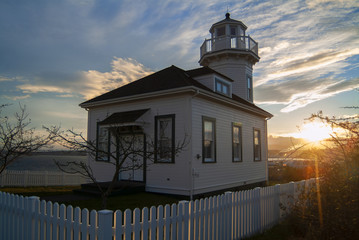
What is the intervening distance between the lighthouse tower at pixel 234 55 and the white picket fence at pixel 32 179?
40.1 ft

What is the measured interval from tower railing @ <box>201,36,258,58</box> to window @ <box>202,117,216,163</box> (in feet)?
29.2

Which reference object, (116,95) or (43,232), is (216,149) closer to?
(116,95)

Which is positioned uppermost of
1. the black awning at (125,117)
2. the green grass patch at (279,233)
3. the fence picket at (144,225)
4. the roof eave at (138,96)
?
the roof eave at (138,96)

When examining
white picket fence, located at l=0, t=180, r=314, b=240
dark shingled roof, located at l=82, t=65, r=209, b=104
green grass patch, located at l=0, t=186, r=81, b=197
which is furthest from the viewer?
dark shingled roof, located at l=82, t=65, r=209, b=104

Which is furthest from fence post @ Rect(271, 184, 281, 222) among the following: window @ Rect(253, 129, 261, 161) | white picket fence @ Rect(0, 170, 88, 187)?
white picket fence @ Rect(0, 170, 88, 187)

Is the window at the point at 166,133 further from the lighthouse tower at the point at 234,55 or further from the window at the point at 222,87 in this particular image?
the lighthouse tower at the point at 234,55

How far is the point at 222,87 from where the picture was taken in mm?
14703

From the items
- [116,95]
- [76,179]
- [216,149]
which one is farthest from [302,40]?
[76,179]

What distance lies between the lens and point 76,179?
64.9ft

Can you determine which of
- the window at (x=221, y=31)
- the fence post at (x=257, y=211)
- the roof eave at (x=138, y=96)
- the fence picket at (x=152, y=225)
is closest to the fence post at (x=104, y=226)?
the fence picket at (x=152, y=225)

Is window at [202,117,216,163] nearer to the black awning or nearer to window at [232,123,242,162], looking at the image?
window at [232,123,242,162]

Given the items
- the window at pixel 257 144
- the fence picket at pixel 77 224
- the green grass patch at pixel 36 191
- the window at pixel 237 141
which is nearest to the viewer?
the fence picket at pixel 77 224

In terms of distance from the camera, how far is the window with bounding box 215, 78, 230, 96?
1431 cm

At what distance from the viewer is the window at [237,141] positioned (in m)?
14.6
